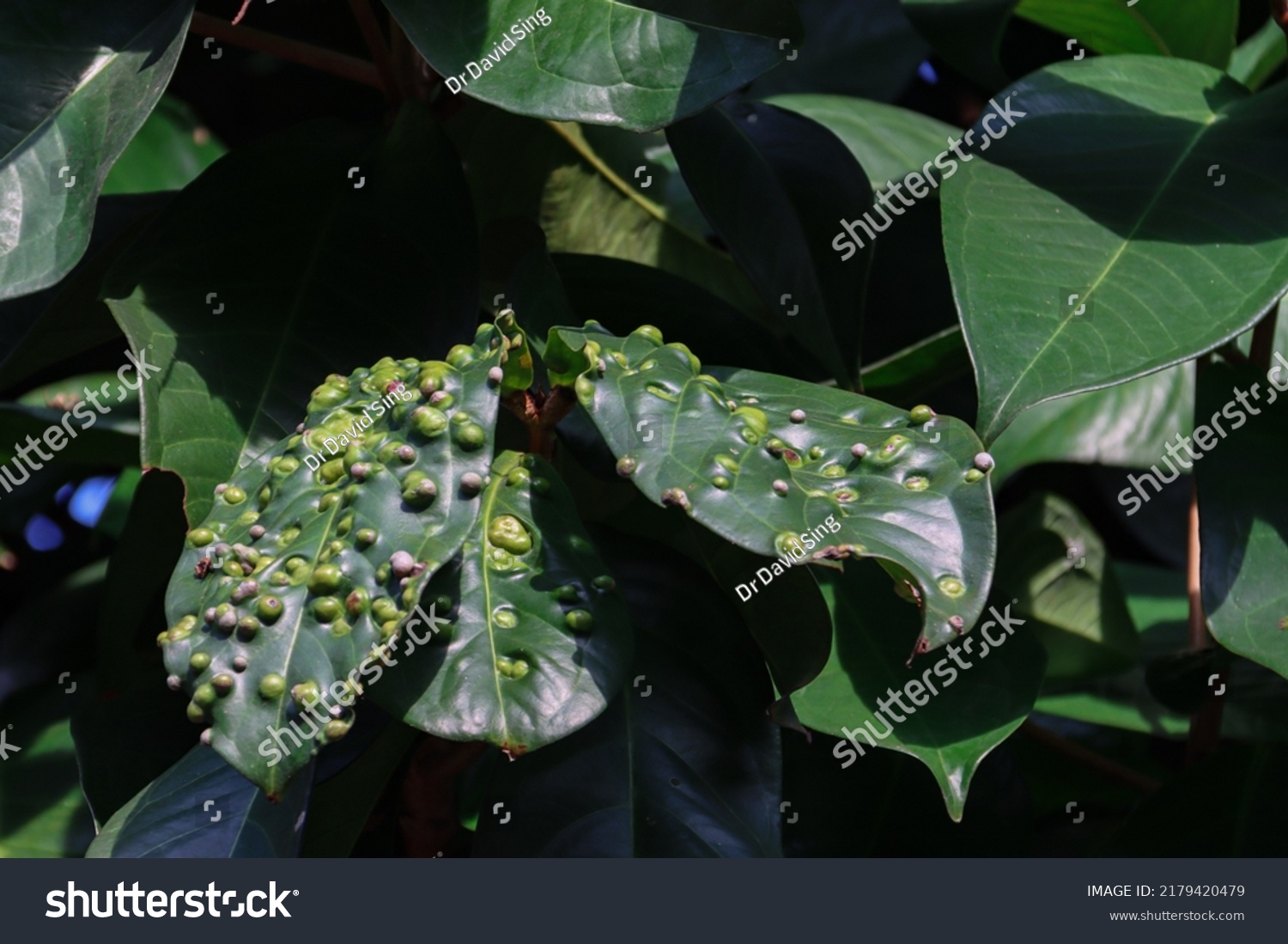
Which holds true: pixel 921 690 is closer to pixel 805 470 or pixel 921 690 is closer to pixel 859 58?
pixel 805 470

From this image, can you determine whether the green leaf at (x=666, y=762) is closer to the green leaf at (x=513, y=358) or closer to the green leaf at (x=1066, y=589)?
the green leaf at (x=513, y=358)

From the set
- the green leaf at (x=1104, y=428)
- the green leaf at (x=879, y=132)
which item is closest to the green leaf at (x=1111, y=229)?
the green leaf at (x=879, y=132)

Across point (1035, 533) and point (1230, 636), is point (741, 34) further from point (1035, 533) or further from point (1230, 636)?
point (1035, 533)

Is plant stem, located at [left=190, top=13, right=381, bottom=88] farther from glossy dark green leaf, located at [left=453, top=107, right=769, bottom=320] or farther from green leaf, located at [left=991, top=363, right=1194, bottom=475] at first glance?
green leaf, located at [left=991, top=363, right=1194, bottom=475]

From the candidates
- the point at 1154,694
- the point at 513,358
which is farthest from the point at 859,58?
the point at 513,358

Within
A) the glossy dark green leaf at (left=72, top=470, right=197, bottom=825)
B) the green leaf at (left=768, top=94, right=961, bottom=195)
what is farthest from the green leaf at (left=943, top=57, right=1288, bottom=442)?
the glossy dark green leaf at (left=72, top=470, right=197, bottom=825)

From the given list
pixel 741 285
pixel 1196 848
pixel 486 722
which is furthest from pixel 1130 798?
pixel 486 722
